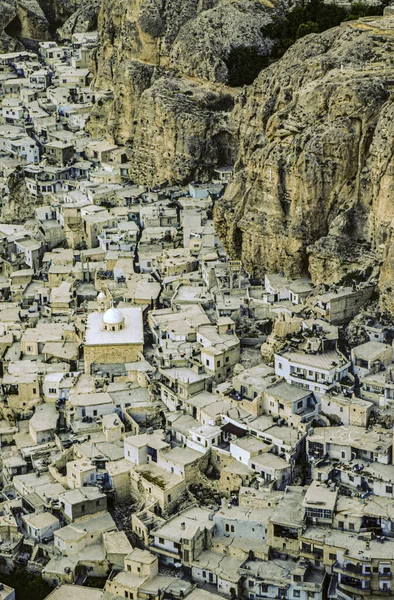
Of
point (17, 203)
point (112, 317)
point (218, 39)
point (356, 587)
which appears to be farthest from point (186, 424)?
point (218, 39)

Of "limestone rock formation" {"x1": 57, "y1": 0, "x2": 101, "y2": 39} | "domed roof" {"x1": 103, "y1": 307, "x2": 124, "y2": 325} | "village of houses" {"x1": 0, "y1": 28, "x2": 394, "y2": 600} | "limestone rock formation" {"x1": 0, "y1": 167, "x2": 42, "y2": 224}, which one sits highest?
"limestone rock formation" {"x1": 57, "y1": 0, "x2": 101, "y2": 39}

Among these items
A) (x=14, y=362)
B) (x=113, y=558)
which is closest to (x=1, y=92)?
(x=14, y=362)

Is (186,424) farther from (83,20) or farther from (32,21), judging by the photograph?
(32,21)

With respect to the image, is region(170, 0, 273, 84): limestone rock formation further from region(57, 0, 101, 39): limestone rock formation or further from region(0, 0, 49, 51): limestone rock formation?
region(0, 0, 49, 51): limestone rock formation

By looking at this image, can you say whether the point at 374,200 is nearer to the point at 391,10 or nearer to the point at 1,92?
the point at 391,10

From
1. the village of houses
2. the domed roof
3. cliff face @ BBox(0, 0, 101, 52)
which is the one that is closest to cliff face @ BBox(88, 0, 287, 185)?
the village of houses

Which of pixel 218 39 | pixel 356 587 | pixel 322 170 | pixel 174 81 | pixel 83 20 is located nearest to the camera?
pixel 356 587
